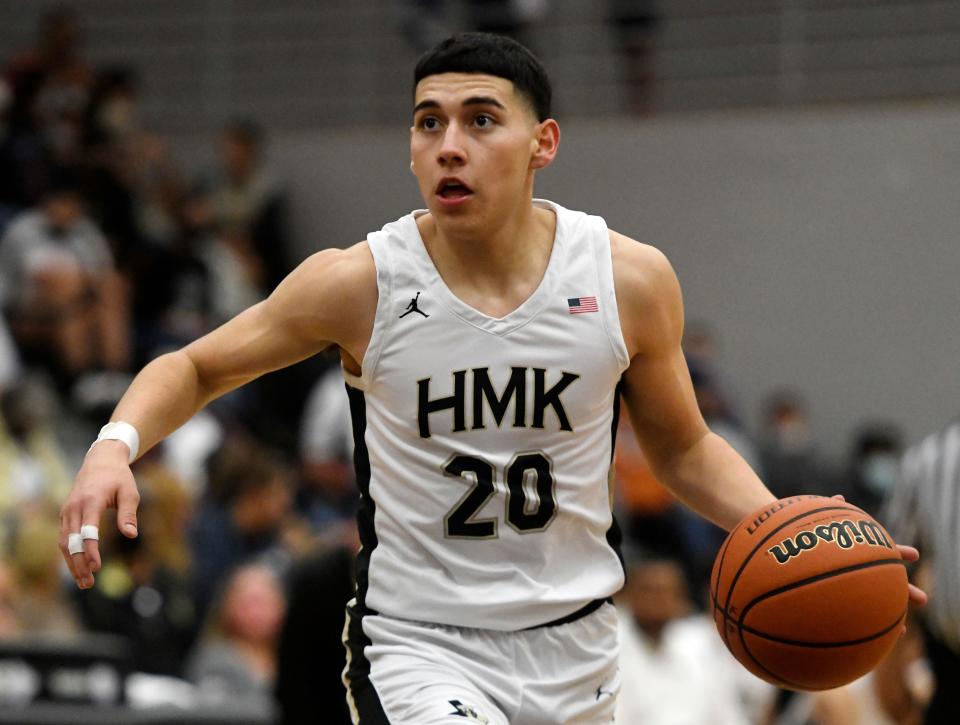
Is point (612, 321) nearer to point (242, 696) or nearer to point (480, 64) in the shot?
point (480, 64)

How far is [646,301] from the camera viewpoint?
14.4 ft

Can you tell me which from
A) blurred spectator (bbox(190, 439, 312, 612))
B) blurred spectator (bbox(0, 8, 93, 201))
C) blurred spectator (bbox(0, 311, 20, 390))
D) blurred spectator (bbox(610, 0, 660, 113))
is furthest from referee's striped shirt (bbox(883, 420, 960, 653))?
blurred spectator (bbox(610, 0, 660, 113))

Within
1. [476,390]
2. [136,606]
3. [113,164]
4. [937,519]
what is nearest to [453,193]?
[476,390]

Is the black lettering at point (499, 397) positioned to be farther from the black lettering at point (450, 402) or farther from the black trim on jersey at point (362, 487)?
the black trim on jersey at point (362, 487)

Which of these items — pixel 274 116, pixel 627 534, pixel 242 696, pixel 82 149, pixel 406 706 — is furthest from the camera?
pixel 274 116

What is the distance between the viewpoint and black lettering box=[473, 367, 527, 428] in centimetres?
427

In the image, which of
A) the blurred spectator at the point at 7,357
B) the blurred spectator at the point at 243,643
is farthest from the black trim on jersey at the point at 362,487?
the blurred spectator at the point at 7,357

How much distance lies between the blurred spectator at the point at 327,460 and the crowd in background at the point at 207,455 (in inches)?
0.9

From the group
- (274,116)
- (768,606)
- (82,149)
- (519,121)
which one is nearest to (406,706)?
(768,606)

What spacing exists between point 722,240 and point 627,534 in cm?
431

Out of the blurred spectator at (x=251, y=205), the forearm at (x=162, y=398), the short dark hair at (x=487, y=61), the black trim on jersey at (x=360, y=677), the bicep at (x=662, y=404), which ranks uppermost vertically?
the short dark hair at (x=487, y=61)

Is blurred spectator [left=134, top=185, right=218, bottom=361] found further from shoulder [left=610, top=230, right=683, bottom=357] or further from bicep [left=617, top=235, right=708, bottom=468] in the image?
shoulder [left=610, top=230, right=683, bottom=357]

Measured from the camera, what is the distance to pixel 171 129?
55.1 feet

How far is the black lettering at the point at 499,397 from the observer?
4.27 meters
